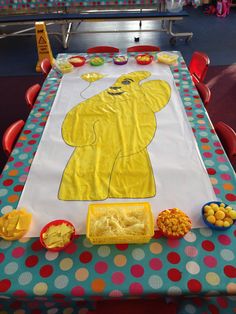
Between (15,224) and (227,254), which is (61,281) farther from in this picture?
(227,254)

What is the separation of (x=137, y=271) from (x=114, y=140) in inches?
34.2

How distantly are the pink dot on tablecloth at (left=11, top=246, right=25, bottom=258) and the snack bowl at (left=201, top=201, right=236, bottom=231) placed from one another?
85 centimetres

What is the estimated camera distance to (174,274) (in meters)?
1.06

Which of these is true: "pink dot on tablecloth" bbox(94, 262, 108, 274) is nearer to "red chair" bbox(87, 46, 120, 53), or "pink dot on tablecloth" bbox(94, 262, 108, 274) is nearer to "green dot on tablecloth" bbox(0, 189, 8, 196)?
"green dot on tablecloth" bbox(0, 189, 8, 196)

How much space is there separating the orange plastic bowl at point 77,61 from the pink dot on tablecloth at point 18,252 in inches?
77.0

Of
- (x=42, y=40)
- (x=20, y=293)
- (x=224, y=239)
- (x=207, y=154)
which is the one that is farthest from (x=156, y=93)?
(x=42, y=40)

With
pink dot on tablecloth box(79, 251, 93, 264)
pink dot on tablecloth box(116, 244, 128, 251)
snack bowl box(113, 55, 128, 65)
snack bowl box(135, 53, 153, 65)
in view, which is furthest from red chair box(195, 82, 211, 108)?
pink dot on tablecloth box(79, 251, 93, 264)

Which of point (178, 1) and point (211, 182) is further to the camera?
point (178, 1)

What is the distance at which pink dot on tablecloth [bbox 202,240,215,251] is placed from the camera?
1.14m

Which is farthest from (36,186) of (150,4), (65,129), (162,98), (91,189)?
(150,4)

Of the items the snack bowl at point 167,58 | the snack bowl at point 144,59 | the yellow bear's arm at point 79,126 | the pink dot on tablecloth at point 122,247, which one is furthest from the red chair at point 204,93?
the pink dot on tablecloth at point 122,247

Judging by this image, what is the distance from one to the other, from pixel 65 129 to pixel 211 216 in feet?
3.70

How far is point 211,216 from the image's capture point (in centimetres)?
119

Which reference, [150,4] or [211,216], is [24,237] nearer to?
[211,216]
